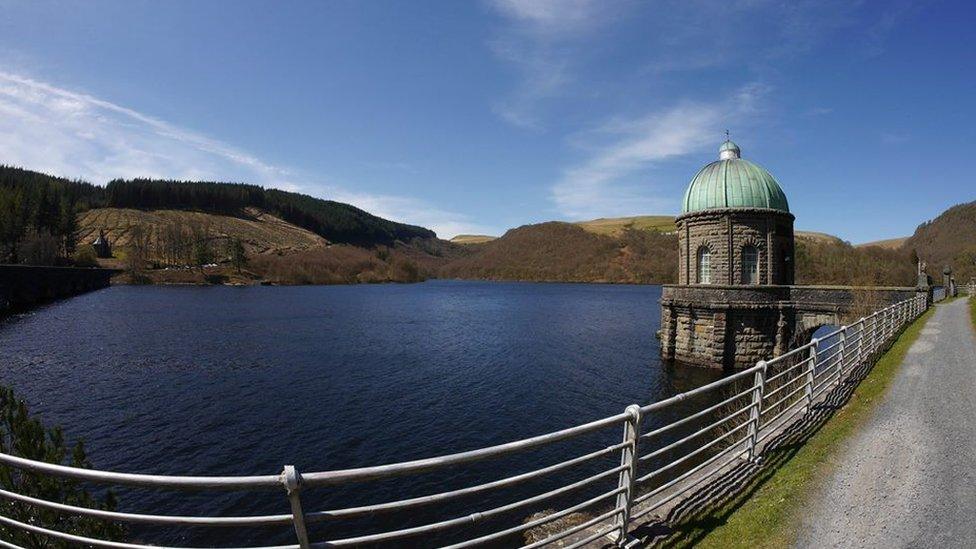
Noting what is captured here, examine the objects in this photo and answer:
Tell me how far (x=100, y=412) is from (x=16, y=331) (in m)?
32.6

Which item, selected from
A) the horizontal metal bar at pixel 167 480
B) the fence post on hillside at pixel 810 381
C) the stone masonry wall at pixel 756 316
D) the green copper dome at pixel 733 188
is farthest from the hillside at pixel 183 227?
the fence post on hillside at pixel 810 381

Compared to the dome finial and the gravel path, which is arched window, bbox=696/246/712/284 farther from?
the gravel path

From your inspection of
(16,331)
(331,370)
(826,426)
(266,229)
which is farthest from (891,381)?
(266,229)

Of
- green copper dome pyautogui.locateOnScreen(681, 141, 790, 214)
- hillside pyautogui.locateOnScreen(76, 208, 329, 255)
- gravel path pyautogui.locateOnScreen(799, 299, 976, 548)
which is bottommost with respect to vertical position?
gravel path pyautogui.locateOnScreen(799, 299, 976, 548)

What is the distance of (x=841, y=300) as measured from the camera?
29.0 m

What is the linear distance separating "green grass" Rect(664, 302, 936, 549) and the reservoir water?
7.76 m

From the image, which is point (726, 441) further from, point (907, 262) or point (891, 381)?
point (907, 262)

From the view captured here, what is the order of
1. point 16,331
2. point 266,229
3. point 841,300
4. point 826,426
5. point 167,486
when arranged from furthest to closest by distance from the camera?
point 266,229
point 16,331
point 841,300
point 826,426
point 167,486

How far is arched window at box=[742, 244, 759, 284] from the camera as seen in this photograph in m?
30.6

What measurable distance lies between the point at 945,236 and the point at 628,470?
9054 inches

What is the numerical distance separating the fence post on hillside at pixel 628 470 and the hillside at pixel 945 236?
153 m

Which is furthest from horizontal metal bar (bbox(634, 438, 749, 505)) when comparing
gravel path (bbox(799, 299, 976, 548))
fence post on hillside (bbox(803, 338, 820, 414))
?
fence post on hillside (bbox(803, 338, 820, 414))

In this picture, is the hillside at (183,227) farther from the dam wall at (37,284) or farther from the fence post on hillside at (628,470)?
the fence post on hillside at (628,470)

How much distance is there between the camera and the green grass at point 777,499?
5.91m
